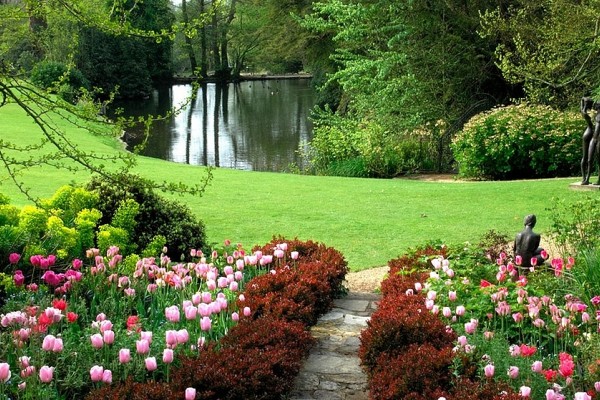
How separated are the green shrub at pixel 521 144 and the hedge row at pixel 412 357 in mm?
13166

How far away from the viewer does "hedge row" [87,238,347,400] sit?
13.1 ft

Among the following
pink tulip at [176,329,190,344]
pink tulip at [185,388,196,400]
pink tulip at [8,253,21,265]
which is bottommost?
pink tulip at [185,388,196,400]

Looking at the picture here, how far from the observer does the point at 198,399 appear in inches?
156

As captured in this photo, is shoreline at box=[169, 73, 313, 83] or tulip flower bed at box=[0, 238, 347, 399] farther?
shoreline at box=[169, 73, 313, 83]

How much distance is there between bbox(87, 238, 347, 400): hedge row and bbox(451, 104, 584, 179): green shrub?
1279cm

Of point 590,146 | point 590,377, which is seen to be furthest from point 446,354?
point 590,146

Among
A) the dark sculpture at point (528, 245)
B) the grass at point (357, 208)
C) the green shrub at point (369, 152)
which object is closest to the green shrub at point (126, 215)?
the grass at point (357, 208)

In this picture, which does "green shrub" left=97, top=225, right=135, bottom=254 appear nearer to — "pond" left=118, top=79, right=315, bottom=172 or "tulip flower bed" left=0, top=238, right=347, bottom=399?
"tulip flower bed" left=0, top=238, right=347, bottom=399

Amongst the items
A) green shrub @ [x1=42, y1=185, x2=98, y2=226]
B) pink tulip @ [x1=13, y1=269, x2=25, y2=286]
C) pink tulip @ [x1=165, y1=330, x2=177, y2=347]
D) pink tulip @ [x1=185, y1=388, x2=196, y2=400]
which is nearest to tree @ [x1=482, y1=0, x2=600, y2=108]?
green shrub @ [x1=42, y1=185, x2=98, y2=226]

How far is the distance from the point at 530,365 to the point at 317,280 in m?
2.22

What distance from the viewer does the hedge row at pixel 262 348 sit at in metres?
3.98

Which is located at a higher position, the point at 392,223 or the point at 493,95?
the point at 493,95

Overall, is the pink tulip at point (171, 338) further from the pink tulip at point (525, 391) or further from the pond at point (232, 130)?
the pond at point (232, 130)

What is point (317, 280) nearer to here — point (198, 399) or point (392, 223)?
point (198, 399)
